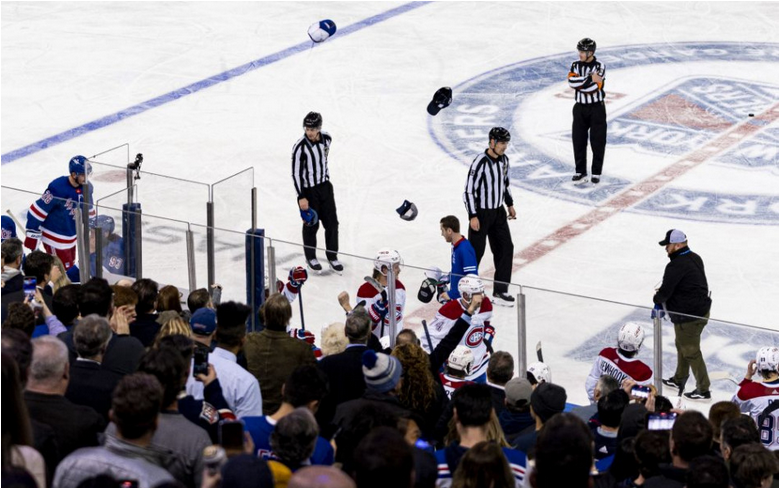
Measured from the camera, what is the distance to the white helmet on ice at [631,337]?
5.69 m

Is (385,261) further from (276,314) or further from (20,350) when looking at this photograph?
(20,350)

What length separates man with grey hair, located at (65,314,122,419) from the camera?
4.02m

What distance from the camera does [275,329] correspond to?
4855 mm

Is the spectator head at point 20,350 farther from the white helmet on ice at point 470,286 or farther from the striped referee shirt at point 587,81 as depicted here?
the striped referee shirt at point 587,81

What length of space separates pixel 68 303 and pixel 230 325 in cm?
68

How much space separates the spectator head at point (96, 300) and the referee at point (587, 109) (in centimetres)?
600

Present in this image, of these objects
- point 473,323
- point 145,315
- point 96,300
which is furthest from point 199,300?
point 473,323

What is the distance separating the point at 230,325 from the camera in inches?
183

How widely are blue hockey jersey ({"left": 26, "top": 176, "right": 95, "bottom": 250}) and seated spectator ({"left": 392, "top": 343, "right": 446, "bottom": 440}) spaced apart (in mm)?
2974

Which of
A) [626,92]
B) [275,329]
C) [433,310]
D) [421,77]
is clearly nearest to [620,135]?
[626,92]

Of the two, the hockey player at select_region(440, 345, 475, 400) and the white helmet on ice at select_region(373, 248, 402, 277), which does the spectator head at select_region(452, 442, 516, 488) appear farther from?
the white helmet on ice at select_region(373, 248, 402, 277)

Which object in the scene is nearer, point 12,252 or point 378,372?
point 378,372

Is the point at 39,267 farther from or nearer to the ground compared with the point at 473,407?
farther from the ground

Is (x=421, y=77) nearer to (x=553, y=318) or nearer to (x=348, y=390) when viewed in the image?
(x=553, y=318)
